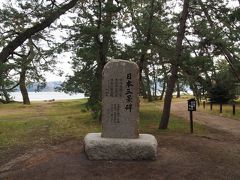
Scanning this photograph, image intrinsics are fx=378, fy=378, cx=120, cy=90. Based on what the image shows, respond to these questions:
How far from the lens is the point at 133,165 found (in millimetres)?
9352

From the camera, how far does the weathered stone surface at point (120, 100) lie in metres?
10.6

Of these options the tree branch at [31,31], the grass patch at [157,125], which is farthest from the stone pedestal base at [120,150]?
the tree branch at [31,31]

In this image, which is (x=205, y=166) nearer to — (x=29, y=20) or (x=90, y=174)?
(x=90, y=174)

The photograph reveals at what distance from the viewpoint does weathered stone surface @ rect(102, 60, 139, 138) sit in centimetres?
1065

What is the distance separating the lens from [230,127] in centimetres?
1827

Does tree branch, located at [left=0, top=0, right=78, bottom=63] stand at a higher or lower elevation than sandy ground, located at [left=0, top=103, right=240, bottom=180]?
higher

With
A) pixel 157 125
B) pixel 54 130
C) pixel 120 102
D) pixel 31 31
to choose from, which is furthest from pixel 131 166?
pixel 157 125

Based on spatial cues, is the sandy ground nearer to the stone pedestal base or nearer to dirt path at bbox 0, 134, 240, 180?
dirt path at bbox 0, 134, 240, 180

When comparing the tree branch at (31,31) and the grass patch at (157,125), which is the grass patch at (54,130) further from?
the tree branch at (31,31)

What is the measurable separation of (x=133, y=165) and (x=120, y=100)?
208cm

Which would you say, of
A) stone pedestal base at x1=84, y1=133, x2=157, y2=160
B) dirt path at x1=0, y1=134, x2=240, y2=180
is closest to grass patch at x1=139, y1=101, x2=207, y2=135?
dirt path at x1=0, y1=134, x2=240, y2=180

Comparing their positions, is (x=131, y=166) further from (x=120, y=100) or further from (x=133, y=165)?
(x=120, y=100)

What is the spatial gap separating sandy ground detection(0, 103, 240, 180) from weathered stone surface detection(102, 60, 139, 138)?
1046 mm

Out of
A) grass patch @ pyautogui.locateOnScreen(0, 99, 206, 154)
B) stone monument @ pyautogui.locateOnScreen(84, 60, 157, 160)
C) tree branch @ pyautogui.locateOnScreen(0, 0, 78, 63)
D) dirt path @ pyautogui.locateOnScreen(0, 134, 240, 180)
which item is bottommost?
dirt path @ pyautogui.locateOnScreen(0, 134, 240, 180)
